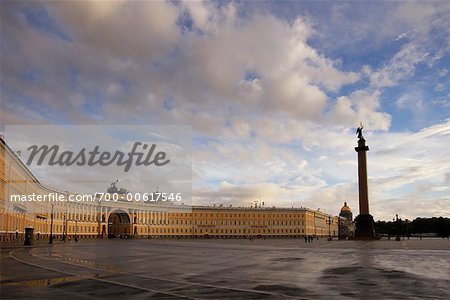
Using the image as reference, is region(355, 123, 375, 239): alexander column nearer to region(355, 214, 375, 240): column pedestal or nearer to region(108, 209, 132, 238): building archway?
region(355, 214, 375, 240): column pedestal

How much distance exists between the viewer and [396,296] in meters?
13.0

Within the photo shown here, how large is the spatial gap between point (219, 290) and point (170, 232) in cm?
14496

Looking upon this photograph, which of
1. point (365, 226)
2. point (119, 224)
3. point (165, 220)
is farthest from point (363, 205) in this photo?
point (119, 224)

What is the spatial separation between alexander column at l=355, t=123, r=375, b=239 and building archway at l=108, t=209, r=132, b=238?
8366 cm

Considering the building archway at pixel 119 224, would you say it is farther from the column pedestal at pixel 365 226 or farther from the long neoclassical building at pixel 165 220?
the column pedestal at pixel 365 226

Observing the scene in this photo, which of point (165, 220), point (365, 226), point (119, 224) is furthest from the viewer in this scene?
point (165, 220)

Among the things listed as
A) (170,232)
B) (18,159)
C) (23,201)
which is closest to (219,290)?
(18,159)

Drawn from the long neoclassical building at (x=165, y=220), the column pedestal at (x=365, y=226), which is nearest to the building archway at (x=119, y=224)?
the long neoclassical building at (x=165, y=220)

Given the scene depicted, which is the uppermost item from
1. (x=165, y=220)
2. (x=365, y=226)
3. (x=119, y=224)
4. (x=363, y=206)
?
(x=363, y=206)

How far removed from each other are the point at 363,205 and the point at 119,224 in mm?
92828

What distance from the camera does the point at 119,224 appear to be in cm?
15062

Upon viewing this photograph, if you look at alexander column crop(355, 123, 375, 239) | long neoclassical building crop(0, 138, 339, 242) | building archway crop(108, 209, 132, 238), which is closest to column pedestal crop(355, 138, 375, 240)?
alexander column crop(355, 123, 375, 239)

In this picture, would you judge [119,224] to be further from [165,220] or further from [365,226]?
[365,226]

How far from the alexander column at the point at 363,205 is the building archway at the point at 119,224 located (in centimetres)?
8366
